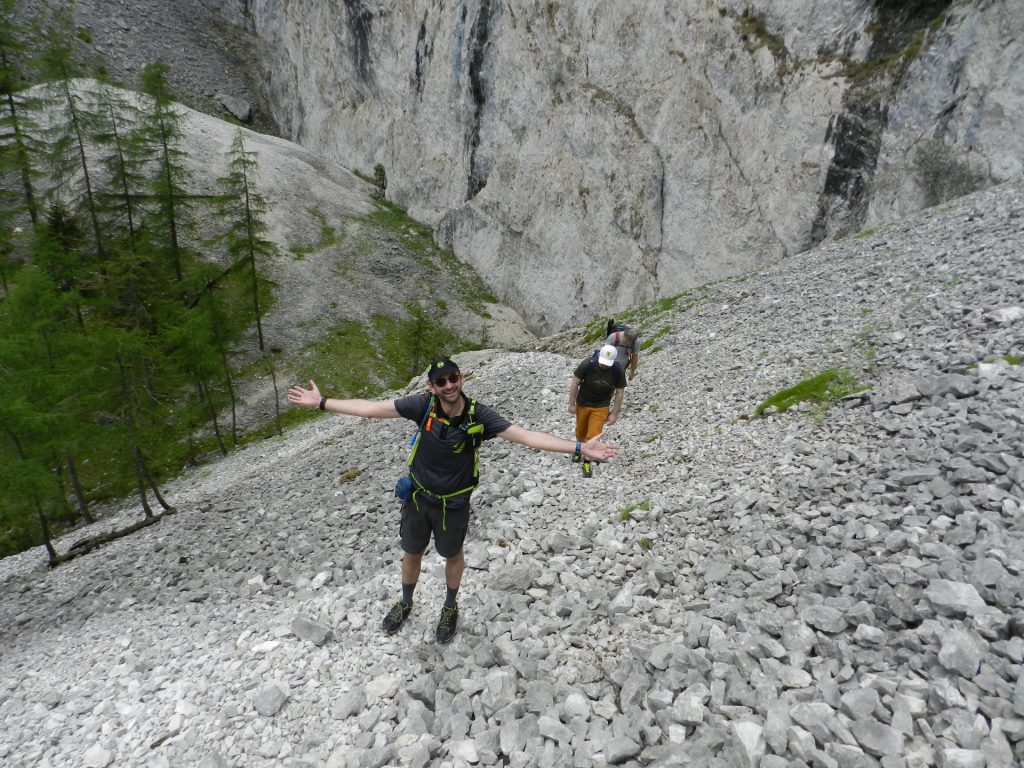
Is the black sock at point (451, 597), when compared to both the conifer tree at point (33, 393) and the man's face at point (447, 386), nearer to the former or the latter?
the man's face at point (447, 386)

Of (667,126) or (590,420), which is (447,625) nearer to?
(590,420)

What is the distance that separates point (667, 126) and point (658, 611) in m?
50.8

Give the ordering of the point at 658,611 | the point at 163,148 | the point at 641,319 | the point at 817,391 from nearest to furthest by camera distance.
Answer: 1. the point at 658,611
2. the point at 817,391
3. the point at 641,319
4. the point at 163,148

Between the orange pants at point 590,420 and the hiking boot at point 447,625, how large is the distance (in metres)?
5.34

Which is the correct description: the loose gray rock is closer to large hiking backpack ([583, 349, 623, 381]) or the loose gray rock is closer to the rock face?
large hiking backpack ([583, 349, 623, 381])

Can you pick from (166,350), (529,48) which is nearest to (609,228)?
(529,48)

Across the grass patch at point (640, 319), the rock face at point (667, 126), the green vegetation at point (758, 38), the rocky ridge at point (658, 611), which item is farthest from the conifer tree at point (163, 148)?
the green vegetation at point (758, 38)

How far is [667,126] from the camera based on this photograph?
46.2 metres

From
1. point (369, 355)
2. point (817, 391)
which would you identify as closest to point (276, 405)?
point (369, 355)

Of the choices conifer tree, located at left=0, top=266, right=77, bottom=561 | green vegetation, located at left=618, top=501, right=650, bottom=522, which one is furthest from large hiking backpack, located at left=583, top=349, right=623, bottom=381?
conifer tree, located at left=0, top=266, right=77, bottom=561

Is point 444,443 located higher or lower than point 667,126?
lower

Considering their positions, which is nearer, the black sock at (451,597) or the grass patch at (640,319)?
the black sock at (451,597)

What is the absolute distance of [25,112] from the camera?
153ft

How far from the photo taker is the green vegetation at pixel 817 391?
31.8ft
